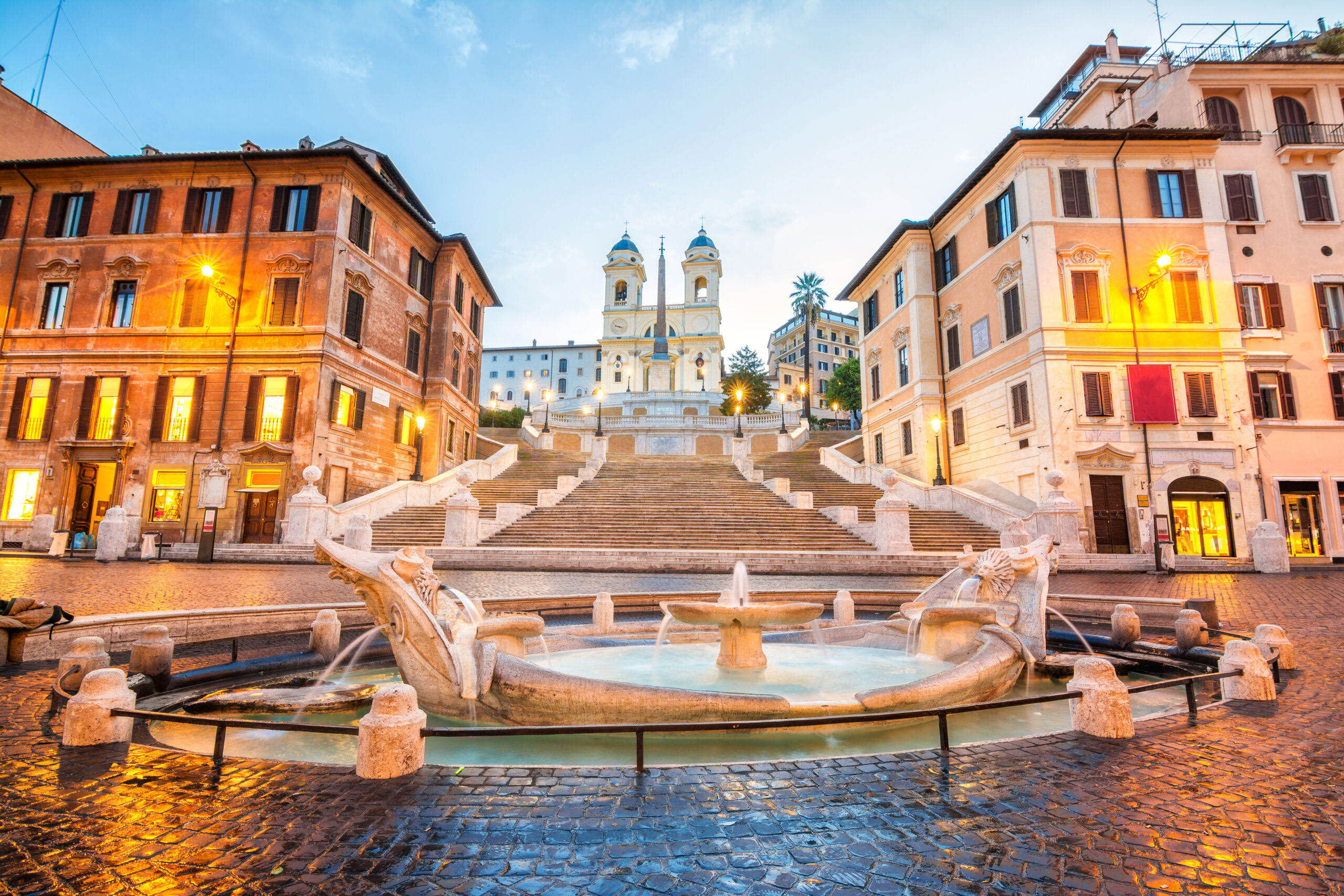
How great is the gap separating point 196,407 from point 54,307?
8683 millimetres

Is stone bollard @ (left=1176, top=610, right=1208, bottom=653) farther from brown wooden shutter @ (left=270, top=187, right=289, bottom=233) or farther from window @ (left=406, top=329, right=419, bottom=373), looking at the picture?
brown wooden shutter @ (left=270, top=187, right=289, bottom=233)

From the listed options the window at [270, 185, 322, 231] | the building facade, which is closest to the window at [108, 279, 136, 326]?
the building facade

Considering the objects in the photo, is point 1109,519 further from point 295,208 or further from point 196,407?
point 196,407

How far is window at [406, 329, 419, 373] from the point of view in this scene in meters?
30.2

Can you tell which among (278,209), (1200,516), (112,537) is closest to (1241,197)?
(1200,516)

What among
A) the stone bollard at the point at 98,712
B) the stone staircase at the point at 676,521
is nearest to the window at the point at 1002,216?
the stone staircase at the point at 676,521

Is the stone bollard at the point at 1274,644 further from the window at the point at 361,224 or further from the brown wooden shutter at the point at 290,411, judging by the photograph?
the window at the point at 361,224

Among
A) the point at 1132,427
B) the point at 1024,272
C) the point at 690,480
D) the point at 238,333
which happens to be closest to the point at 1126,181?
the point at 1024,272

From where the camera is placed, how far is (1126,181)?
2397 centimetres

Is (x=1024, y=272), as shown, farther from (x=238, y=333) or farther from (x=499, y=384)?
(x=499, y=384)

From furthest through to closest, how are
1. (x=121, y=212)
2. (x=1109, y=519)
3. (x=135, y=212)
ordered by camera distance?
(x=135, y=212)
(x=121, y=212)
(x=1109, y=519)

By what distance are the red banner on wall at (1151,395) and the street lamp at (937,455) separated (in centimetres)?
644

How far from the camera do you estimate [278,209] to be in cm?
2567

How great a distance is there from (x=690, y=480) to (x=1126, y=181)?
20.7m
